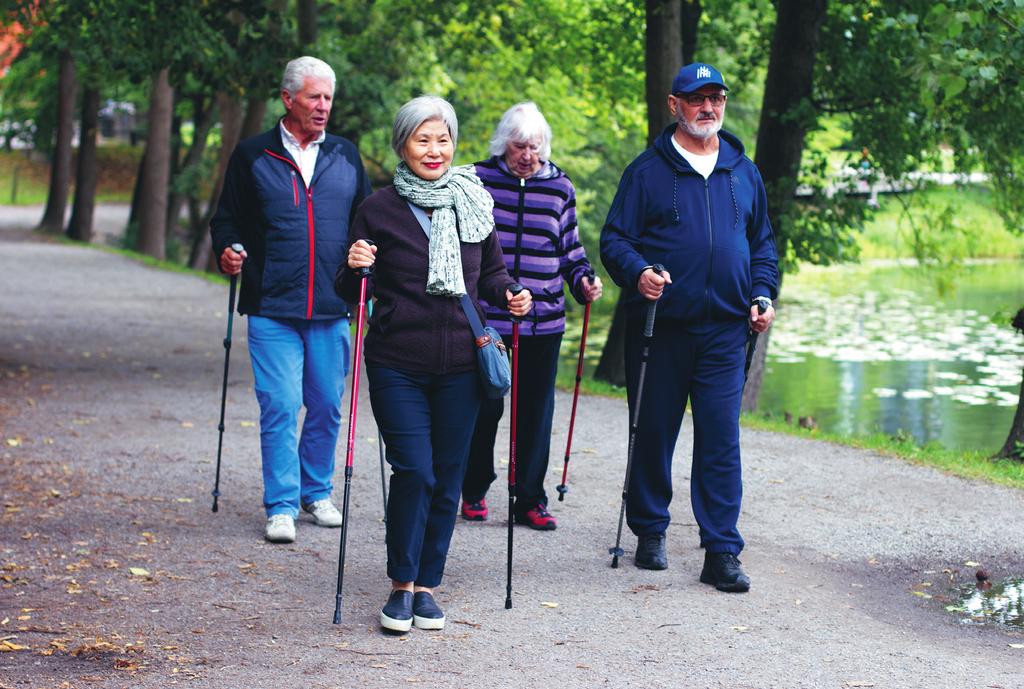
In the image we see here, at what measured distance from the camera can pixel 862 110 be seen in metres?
14.3

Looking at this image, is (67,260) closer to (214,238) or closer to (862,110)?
(862,110)

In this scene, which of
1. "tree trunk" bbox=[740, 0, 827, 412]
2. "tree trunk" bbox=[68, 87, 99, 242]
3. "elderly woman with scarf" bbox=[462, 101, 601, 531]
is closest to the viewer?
"elderly woman with scarf" bbox=[462, 101, 601, 531]

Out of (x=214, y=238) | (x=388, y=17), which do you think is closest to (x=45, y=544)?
(x=214, y=238)

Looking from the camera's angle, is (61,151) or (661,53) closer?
(661,53)

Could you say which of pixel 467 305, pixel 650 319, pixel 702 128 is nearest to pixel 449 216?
pixel 467 305

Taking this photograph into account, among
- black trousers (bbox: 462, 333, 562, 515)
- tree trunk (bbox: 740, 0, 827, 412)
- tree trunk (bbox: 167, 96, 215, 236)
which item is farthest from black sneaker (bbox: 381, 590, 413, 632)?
tree trunk (bbox: 167, 96, 215, 236)

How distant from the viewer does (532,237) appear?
23.0 feet

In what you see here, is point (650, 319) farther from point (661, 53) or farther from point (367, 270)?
point (661, 53)

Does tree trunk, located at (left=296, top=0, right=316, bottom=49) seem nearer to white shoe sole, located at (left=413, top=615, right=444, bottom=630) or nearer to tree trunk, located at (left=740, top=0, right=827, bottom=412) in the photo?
tree trunk, located at (left=740, top=0, right=827, bottom=412)

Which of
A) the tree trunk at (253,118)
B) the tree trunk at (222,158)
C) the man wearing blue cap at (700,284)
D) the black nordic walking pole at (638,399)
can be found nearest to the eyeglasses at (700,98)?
the man wearing blue cap at (700,284)

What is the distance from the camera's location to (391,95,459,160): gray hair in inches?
218

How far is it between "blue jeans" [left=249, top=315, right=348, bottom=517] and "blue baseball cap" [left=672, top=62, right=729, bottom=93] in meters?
2.07

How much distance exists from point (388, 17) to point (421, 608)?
18.7m

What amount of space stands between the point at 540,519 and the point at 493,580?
37.6 inches
